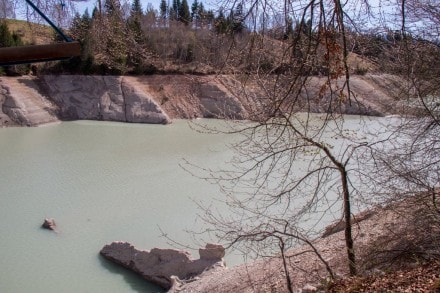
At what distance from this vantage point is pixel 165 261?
29.4ft

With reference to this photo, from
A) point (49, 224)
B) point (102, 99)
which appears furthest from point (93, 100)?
point (49, 224)

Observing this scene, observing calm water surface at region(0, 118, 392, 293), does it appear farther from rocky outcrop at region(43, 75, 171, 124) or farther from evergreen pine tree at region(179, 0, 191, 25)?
rocky outcrop at region(43, 75, 171, 124)

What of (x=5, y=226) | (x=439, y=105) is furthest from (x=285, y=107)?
(x=5, y=226)

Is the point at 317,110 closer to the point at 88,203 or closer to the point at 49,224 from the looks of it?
the point at 49,224

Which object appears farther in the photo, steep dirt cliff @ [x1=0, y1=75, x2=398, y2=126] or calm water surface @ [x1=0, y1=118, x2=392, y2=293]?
steep dirt cliff @ [x1=0, y1=75, x2=398, y2=126]

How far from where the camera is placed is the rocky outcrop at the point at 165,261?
872 centimetres

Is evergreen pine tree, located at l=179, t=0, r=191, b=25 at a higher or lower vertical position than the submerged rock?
higher

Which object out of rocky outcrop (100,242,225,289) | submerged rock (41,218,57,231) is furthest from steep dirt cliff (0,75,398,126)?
rocky outcrop (100,242,225,289)

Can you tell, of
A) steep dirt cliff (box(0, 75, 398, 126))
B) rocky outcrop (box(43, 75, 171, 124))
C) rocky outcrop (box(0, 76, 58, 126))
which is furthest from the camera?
rocky outcrop (box(43, 75, 171, 124))

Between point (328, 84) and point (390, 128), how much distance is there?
3.64 meters

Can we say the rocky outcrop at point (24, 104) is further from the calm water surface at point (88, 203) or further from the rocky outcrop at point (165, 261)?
the rocky outcrop at point (165, 261)

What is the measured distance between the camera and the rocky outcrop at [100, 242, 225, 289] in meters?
8.72

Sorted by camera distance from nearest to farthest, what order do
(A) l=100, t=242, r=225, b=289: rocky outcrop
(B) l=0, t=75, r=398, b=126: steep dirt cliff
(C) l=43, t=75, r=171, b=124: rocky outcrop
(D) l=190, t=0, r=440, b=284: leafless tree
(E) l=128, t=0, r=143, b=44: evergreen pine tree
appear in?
(D) l=190, t=0, r=440, b=284: leafless tree
(E) l=128, t=0, r=143, b=44: evergreen pine tree
(A) l=100, t=242, r=225, b=289: rocky outcrop
(B) l=0, t=75, r=398, b=126: steep dirt cliff
(C) l=43, t=75, r=171, b=124: rocky outcrop

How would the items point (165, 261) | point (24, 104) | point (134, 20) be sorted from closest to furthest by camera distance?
point (134, 20), point (165, 261), point (24, 104)
